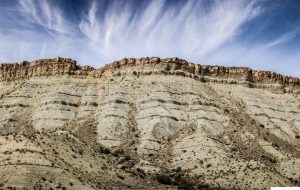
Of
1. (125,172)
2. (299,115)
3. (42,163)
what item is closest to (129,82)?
(299,115)

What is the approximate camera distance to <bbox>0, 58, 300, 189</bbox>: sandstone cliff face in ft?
242

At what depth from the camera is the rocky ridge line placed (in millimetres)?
109062

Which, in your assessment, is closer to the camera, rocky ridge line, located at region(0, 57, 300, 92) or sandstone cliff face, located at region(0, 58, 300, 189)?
sandstone cliff face, located at region(0, 58, 300, 189)

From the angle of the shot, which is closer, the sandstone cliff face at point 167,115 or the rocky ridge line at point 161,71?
the sandstone cliff face at point 167,115

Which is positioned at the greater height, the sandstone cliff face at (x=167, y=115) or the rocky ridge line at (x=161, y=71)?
the rocky ridge line at (x=161, y=71)

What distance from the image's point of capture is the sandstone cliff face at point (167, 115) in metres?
73.9

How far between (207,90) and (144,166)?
34095mm

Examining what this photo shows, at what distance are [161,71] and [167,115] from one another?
58.6 feet

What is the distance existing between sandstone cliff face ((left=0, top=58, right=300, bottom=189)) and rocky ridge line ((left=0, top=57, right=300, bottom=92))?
19 cm

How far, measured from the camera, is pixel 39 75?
113750 millimetres

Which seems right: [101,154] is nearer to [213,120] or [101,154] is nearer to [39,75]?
A: [213,120]

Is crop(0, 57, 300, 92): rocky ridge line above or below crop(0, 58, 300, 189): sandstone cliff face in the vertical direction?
above

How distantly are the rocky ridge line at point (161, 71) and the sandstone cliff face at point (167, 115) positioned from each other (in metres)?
0.19

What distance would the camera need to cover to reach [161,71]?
107 meters
